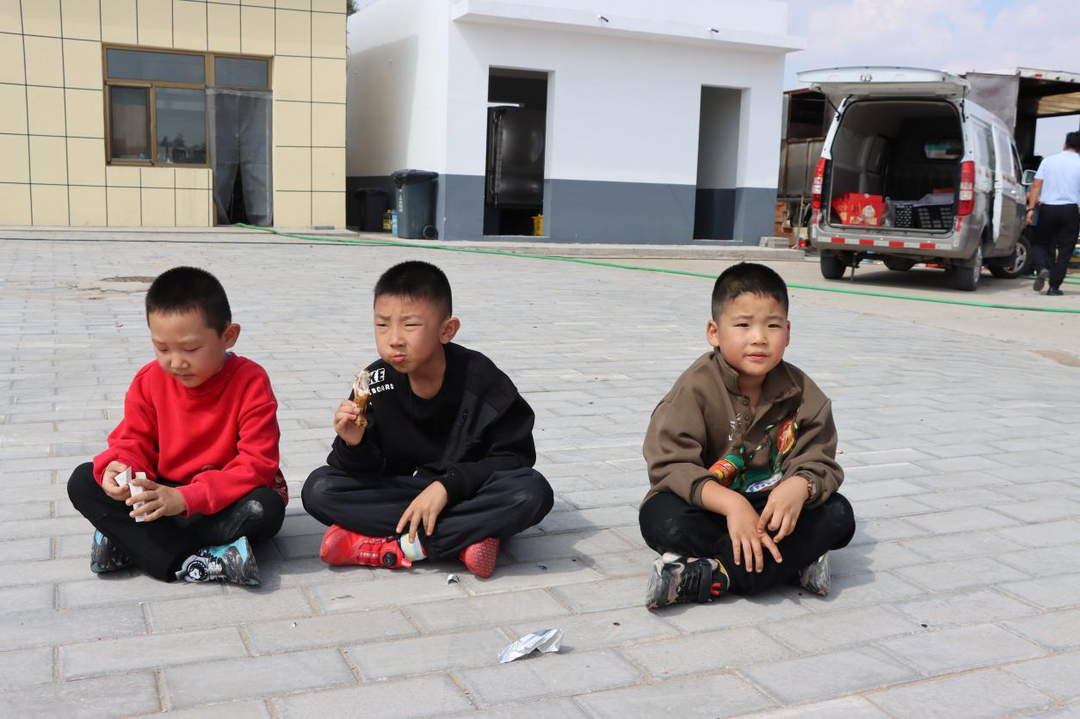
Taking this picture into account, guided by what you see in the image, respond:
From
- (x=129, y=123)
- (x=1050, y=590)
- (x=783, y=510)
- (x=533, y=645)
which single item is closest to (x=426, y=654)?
(x=533, y=645)

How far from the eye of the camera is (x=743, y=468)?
3.28 m

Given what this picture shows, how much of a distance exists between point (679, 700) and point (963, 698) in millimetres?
690

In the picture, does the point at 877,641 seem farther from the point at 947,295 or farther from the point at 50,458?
the point at 947,295

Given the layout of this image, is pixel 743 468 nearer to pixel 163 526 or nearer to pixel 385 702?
pixel 385 702

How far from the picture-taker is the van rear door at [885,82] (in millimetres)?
12375

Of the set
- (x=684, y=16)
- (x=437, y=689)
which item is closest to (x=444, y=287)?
(x=437, y=689)

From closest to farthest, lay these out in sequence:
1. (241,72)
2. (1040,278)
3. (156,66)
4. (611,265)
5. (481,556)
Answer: (481,556), (1040,278), (611,265), (156,66), (241,72)

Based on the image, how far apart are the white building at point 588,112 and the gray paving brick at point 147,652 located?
1587 cm

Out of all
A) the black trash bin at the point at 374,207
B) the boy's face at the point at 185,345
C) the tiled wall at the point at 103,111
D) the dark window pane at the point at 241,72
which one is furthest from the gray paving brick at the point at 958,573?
the black trash bin at the point at 374,207

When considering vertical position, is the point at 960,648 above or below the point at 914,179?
below

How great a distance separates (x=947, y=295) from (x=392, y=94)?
11.6 meters

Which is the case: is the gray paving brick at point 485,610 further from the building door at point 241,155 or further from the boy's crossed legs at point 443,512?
the building door at point 241,155

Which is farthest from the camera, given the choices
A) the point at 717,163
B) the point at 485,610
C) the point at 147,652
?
the point at 717,163

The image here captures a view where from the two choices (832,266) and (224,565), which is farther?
(832,266)
